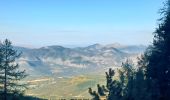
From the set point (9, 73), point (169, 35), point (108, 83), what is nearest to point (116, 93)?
point (108, 83)

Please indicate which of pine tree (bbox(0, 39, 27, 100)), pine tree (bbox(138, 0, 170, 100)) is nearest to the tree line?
pine tree (bbox(138, 0, 170, 100))

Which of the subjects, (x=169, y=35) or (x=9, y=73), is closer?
(x=169, y=35)

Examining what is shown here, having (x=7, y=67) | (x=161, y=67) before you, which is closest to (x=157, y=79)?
(x=161, y=67)

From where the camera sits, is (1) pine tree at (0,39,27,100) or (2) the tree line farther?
(1) pine tree at (0,39,27,100)

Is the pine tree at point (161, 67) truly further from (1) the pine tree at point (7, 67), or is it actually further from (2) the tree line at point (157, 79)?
(1) the pine tree at point (7, 67)

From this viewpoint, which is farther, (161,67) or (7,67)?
(7,67)

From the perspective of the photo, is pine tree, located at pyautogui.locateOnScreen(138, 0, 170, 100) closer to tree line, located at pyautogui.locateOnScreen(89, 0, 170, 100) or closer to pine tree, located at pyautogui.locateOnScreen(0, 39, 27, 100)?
tree line, located at pyautogui.locateOnScreen(89, 0, 170, 100)

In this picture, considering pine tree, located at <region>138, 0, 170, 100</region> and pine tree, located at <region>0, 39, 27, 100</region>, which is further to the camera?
pine tree, located at <region>0, 39, 27, 100</region>

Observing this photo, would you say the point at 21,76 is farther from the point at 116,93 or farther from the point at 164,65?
the point at 164,65

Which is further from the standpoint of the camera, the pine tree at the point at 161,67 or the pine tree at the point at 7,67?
the pine tree at the point at 7,67

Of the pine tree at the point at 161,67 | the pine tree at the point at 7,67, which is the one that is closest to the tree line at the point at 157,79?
the pine tree at the point at 161,67

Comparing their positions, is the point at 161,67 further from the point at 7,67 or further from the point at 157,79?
the point at 7,67
